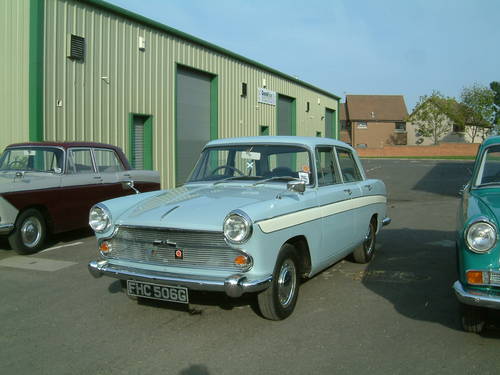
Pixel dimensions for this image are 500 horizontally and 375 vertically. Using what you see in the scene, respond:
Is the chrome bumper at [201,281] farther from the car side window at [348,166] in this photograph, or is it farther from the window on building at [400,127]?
the window on building at [400,127]

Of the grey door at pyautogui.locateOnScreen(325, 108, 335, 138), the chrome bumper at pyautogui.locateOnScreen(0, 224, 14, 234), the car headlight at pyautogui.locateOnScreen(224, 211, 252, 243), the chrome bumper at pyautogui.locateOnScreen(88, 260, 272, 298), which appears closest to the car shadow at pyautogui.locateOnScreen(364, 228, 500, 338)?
the chrome bumper at pyautogui.locateOnScreen(88, 260, 272, 298)

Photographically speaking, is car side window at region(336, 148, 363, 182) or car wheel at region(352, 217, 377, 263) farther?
car wheel at region(352, 217, 377, 263)

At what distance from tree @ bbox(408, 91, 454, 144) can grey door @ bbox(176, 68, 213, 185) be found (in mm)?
45021

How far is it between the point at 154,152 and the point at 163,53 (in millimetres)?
3125

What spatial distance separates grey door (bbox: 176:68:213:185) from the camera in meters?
16.6

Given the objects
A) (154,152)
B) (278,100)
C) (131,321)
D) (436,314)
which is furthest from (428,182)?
(131,321)

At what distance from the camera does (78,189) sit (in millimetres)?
8406

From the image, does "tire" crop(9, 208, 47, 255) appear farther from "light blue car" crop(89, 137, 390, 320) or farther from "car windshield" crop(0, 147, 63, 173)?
"light blue car" crop(89, 137, 390, 320)

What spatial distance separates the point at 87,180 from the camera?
8641mm

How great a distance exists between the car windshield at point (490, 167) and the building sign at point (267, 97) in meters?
17.1

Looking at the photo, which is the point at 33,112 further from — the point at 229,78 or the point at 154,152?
the point at 229,78

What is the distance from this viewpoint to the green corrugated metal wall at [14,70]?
37.0 feet

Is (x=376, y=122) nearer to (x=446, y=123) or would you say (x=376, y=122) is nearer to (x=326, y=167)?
(x=446, y=123)

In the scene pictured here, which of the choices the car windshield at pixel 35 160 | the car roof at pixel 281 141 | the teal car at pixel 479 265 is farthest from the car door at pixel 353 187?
the car windshield at pixel 35 160
